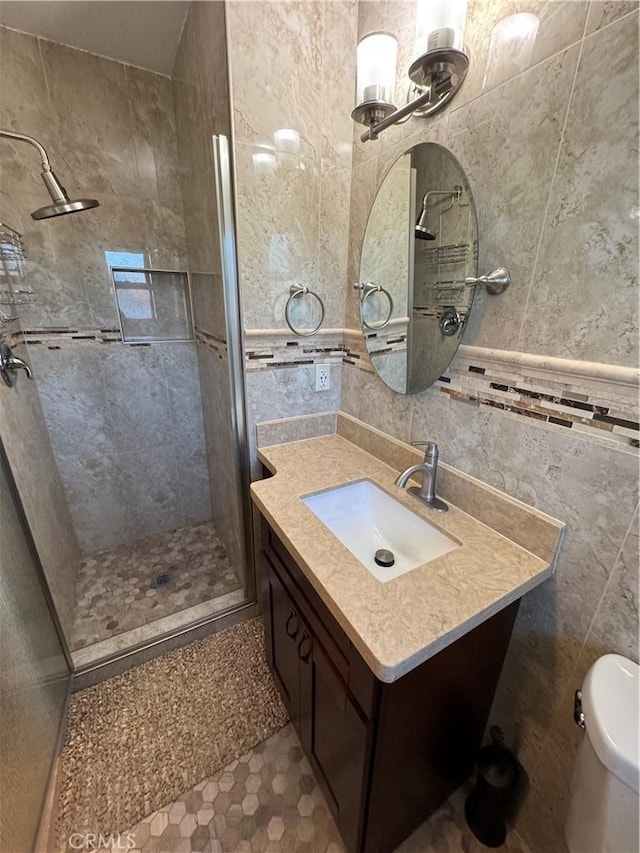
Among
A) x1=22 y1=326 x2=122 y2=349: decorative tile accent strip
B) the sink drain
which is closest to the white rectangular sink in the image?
the sink drain

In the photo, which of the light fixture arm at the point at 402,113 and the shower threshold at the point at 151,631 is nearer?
the light fixture arm at the point at 402,113

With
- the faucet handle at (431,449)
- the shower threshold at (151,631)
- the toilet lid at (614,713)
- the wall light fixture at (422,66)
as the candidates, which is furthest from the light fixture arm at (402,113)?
the shower threshold at (151,631)

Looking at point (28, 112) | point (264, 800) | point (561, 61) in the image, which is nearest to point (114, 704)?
point (264, 800)

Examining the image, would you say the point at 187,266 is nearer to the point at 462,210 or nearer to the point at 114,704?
the point at 462,210

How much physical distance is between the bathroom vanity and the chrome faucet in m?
0.04

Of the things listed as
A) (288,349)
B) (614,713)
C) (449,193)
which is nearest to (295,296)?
(288,349)

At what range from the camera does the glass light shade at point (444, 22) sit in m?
0.71

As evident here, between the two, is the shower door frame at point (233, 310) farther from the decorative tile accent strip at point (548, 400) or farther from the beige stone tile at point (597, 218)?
the beige stone tile at point (597, 218)

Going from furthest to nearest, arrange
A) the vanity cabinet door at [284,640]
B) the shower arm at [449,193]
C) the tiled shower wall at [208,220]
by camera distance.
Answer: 1. the tiled shower wall at [208,220]
2. the vanity cabinet door at [284,640]
3. the shower arm at [449,193]

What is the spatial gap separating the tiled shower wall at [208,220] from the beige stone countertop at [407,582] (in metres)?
0.62

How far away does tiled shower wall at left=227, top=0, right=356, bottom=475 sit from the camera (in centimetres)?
101

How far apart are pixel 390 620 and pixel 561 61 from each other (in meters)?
1.16

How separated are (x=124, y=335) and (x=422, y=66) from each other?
171 centimetres

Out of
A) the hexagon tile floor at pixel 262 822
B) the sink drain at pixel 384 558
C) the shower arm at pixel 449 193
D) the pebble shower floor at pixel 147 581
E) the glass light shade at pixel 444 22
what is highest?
the glass light shade at pixel 444 22
